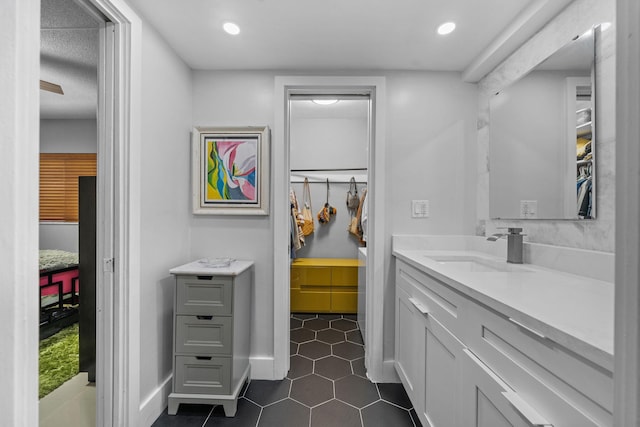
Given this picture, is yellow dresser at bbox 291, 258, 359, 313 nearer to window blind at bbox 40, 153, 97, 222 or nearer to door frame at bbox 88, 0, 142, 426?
door frame at bbox 88, 0, 142, 426

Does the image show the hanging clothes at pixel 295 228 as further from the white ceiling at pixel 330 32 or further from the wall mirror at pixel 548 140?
the wall mirror at pixel 548 140

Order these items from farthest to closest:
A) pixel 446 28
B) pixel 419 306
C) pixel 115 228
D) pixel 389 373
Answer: pixel 389 373 < pixel 446 28 < pixel 419 306 < pixel 115 228

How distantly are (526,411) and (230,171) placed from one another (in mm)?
1937

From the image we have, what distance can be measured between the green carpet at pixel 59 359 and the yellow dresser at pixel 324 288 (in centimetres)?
200

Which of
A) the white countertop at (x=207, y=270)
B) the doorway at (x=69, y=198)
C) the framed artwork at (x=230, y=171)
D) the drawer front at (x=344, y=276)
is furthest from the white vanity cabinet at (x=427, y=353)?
the doorway at (x=69, y=198)

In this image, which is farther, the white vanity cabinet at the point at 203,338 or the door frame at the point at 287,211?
the door frame at the point at 287,211

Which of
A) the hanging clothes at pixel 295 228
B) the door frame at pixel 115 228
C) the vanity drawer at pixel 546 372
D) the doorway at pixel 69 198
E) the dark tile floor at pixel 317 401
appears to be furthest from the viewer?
the hanging clothes at pixel 295 228

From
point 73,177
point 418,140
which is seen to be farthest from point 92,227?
point 418,140

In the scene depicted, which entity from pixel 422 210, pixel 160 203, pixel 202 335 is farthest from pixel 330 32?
pixel 202 335

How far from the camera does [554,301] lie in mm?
862

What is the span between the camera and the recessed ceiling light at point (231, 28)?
1.63m

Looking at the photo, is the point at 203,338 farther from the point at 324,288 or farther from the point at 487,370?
the point at 324,288

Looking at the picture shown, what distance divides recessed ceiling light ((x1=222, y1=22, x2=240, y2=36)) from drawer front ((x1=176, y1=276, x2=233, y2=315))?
141 centimetres

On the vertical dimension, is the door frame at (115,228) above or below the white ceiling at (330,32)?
below
